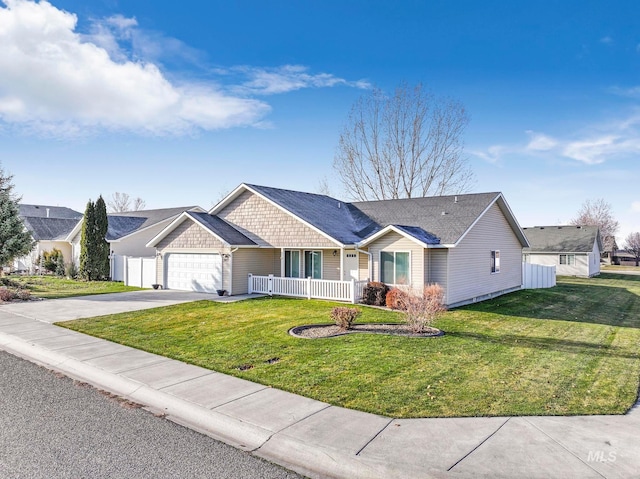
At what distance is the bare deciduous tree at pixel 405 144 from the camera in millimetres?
31641

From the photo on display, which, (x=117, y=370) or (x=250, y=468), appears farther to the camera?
(x=117, y=370)

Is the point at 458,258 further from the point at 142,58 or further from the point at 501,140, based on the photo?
the point at 142,58

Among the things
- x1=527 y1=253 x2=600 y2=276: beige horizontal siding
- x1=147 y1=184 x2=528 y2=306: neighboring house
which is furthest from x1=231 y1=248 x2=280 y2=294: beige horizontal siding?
x1=527 y1=253 x2=600 y2=276: beige horizontal siding

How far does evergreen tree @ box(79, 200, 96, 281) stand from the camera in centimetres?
2664

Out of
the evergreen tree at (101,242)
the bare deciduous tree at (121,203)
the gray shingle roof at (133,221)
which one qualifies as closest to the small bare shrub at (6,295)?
the evergreen tree at (101,242)

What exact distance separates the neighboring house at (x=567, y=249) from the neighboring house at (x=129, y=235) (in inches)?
1287

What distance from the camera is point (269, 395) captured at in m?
6.70

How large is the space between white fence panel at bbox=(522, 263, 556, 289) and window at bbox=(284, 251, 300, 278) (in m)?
14.3

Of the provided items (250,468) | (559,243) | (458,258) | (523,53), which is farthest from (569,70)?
(559,243)

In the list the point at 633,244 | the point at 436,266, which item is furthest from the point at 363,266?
the point at 633,244

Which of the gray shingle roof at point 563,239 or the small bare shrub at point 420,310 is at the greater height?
the gray shingle roof at point 563,239

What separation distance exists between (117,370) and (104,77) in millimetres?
11689

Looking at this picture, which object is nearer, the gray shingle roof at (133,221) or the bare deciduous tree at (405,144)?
the gray shingle roof at (133,221)

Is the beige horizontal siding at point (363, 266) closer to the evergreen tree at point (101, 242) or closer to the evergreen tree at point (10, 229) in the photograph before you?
the evergreen tree at point (10, 229)
